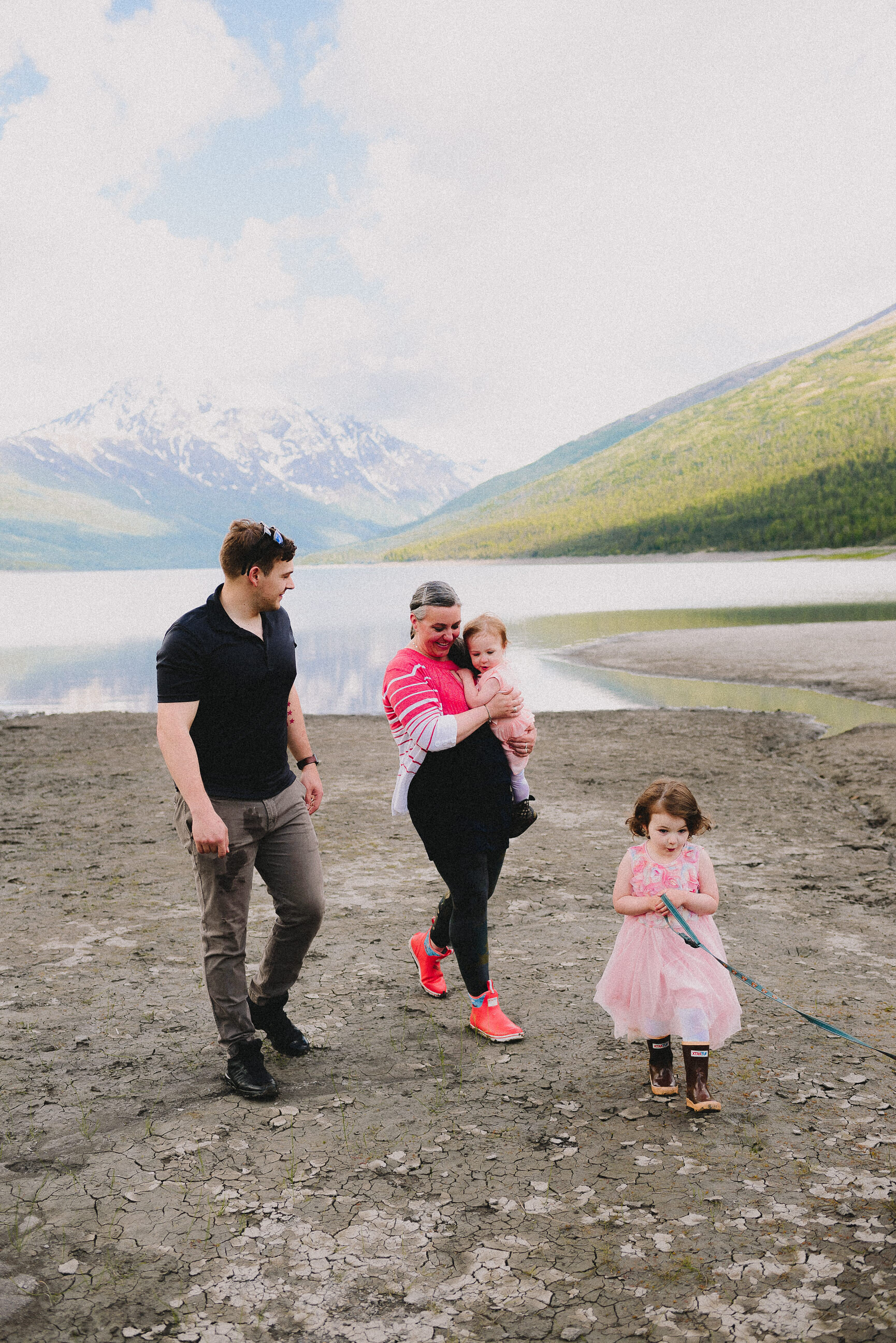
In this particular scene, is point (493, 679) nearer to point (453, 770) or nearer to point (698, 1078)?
point (453, 770)

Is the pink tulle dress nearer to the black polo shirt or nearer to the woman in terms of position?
the woman

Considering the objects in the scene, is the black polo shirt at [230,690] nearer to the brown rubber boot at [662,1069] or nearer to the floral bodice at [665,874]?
the floral bodice at [665,874]

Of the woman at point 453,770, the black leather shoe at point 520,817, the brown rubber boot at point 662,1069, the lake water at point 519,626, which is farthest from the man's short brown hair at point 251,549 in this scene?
the lake water at point 519,626

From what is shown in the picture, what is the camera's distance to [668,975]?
13.3 feet

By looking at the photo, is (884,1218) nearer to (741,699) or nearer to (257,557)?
(257,557)

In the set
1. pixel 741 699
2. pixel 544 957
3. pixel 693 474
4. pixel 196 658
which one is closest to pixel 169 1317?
pixel 196 658

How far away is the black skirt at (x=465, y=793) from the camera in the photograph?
454cm

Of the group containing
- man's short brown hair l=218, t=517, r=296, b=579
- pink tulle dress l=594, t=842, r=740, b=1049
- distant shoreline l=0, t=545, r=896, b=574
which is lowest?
pink tulle dress l=594, t=842, r=740, b=1049

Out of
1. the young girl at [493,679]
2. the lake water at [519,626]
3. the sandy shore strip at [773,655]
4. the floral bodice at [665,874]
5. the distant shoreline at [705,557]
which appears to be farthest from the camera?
the distant shoreline at [705,557]

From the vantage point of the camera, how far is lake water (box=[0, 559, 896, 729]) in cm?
2502

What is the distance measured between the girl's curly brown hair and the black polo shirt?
158cm

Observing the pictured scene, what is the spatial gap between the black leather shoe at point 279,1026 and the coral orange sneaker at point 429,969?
95cm

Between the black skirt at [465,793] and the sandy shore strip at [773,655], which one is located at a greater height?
the black skirt at [465,793]

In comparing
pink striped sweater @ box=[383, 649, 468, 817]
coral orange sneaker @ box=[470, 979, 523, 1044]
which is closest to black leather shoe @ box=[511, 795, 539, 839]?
pink striped sweater @ box=[383, 649, 468, 817]
